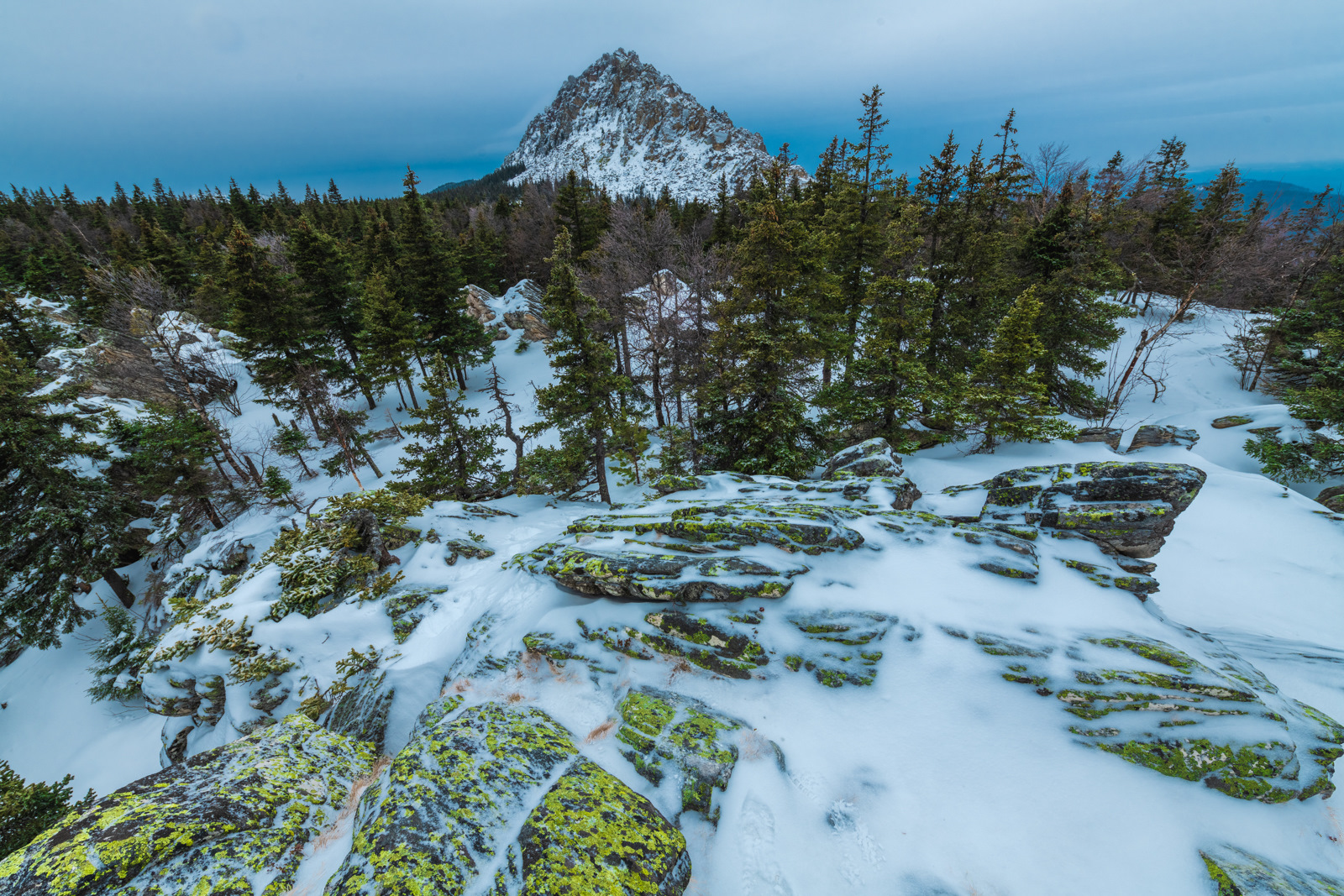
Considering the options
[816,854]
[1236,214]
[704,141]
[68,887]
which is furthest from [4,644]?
[704,141]

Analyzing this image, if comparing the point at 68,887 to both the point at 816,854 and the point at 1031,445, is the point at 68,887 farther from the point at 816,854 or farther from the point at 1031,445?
the point at 1031,445

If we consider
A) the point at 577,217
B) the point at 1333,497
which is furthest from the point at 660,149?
the point at 1333,497

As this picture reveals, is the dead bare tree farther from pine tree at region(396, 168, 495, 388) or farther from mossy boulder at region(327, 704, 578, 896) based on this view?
mossy boulder at region(327, 704, 578, 896)

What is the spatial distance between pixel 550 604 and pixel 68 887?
578 centimetres

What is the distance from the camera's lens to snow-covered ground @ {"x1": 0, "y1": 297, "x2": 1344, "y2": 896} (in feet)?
16.9

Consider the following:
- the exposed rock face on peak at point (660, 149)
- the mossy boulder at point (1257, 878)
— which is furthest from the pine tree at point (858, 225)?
the exposed rock face on peak at point (660, 149)

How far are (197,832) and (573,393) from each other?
12319 millimetres

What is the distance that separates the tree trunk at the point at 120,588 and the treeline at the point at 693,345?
0.45 feet

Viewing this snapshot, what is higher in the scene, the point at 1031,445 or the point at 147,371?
the point at 147,371

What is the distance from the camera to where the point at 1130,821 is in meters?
5.30

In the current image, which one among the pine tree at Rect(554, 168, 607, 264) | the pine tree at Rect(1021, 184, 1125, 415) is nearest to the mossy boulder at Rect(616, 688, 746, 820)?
the pine tree at Rect(1021, 184, 1125, 415)

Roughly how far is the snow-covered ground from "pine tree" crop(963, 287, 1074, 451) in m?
4.17

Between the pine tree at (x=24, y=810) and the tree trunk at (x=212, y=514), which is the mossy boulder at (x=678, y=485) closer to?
the pine tree at (x=24, y=810)

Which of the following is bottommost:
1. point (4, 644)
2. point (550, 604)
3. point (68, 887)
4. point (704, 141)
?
point (4, 644)
